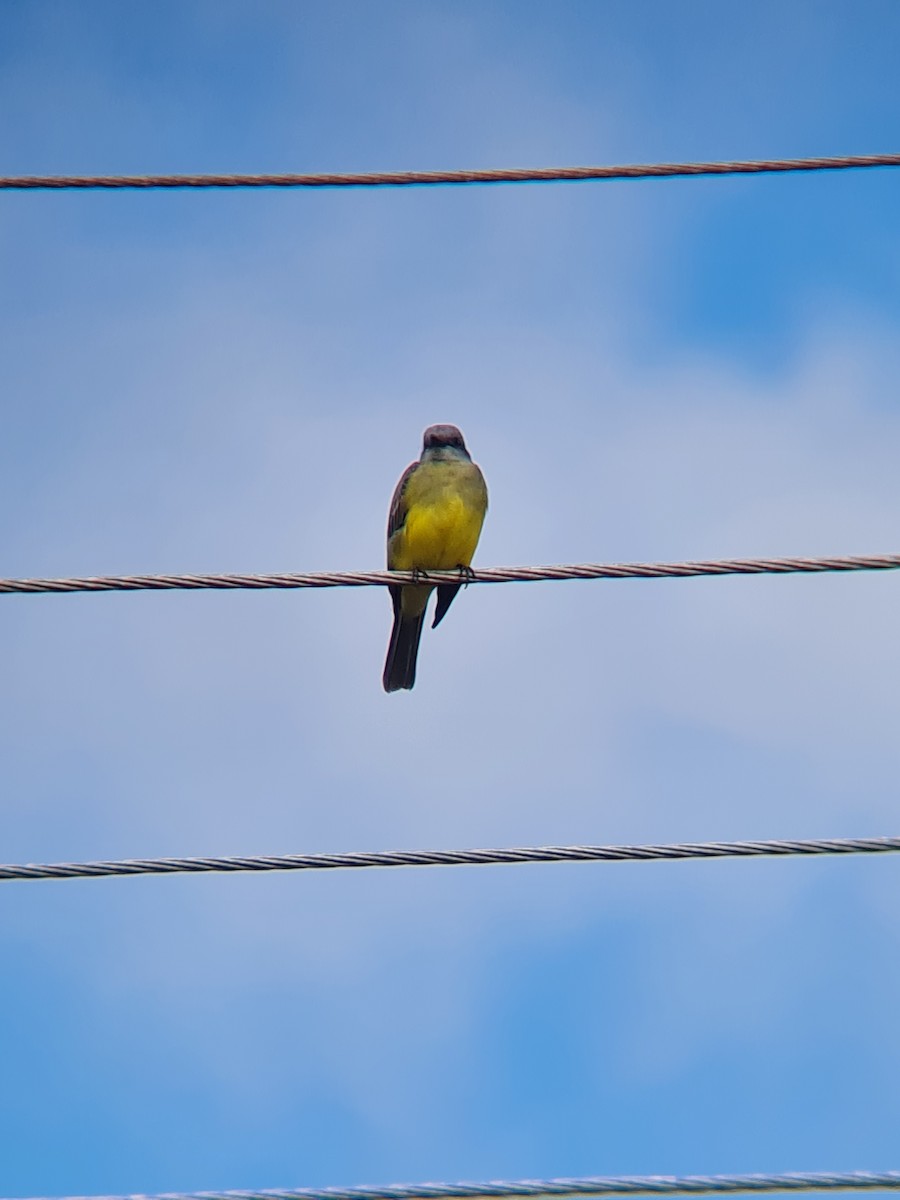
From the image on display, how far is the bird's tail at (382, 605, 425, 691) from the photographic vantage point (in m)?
9.17

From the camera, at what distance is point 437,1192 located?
3.64 metres

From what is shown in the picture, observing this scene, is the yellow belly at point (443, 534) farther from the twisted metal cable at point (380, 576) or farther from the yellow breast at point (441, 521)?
the twisted metal cable at point (380, 576)

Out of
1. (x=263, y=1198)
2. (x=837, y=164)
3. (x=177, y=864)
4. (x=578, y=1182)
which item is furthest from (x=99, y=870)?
(x=837, y=164)

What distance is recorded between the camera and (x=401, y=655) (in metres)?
9.20

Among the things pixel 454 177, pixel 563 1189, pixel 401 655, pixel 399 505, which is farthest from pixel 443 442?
pixel 563 1189

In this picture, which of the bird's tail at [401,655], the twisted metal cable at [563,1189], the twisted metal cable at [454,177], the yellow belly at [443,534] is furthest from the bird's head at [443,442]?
the twisted metal cable at [563,1189]

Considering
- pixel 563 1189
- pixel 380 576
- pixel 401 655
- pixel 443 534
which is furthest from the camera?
pixel 401 655

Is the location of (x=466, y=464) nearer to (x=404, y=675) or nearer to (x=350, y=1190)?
(x=404, y=675)

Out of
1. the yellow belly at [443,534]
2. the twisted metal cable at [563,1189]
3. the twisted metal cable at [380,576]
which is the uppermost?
the yellow belly at [443,534]

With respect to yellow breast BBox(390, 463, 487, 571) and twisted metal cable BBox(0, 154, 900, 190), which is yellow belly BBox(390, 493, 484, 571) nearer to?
yellow breast BBox(390, 463, 487, 571)

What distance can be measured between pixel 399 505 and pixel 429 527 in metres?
→ 0.38

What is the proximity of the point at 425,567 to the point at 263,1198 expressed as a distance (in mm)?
5320

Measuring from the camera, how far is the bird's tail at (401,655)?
30.1 ft

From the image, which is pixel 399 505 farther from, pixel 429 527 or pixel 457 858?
pixel 457 858
